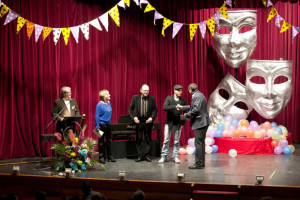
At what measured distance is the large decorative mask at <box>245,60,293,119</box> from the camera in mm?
8867

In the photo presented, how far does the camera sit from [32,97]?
333 inches

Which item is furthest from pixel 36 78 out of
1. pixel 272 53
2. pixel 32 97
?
pixel 272 53

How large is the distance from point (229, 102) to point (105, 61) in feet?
9.20

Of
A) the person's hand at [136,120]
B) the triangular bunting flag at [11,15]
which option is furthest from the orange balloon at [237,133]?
the triangular bunting flag at [11,15]

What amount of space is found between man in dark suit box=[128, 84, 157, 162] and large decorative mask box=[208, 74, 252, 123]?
220 cm

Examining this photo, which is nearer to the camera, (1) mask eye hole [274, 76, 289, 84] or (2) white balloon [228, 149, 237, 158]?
(2) white balloon [228, 149, 237, 158]

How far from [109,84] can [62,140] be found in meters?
2.71

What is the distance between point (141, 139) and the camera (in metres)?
7.89

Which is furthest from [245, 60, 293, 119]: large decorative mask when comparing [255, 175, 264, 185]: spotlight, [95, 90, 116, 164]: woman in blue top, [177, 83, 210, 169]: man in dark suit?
[255, 175, 264, 185]: spotlight

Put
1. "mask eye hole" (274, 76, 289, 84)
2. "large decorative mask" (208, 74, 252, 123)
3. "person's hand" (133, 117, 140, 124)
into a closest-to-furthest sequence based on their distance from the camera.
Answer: "person's hand" (133, 117, 140, 124), "large decorative mask" (208, 74, 252, 123), "mask eye hole" (274, 76, 289, 84)

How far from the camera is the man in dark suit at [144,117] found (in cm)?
783

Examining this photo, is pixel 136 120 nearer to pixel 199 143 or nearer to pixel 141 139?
pixel 141 139

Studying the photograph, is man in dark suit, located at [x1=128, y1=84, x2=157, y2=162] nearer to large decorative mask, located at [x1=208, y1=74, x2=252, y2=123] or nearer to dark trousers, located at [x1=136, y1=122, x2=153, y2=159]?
dark trousers, located at [x1=136, y1=122, x2=153, y2=159]

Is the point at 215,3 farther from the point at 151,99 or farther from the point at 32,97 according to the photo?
the point at 32,97
